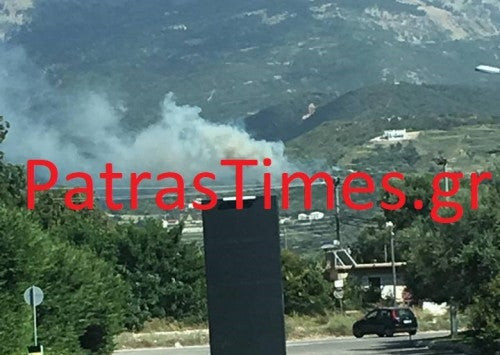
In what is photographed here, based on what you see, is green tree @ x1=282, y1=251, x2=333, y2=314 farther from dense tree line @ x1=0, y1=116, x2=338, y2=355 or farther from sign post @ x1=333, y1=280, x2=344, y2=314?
sign post @ x1=333, y1=280, x2=344, y2=314

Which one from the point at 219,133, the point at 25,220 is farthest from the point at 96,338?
the point at 219,133

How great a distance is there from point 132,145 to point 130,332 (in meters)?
21.8

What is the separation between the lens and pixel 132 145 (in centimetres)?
8419

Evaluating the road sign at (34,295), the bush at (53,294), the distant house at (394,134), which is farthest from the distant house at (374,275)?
the road sign at (34,295)


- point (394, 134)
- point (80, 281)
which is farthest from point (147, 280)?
point (394, 134)

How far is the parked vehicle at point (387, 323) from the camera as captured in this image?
5644 centimetres

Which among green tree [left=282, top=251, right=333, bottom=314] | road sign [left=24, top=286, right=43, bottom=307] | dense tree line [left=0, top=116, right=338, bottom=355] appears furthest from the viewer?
green tree [left=282, top=251, right=333, bottom=314]

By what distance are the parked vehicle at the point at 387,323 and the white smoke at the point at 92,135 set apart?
8.54 m

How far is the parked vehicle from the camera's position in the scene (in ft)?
185

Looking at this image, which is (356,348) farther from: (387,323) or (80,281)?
(80,281)

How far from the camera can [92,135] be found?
4072 inches

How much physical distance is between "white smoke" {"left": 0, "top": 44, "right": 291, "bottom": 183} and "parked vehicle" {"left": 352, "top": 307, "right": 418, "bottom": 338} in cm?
854

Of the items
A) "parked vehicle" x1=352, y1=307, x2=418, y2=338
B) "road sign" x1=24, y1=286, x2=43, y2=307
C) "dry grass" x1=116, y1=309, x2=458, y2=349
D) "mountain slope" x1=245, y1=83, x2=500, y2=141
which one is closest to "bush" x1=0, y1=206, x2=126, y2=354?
"road sign" x1=24, y1=286, x2=43, y2=307

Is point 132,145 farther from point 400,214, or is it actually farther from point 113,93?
point 113,93
